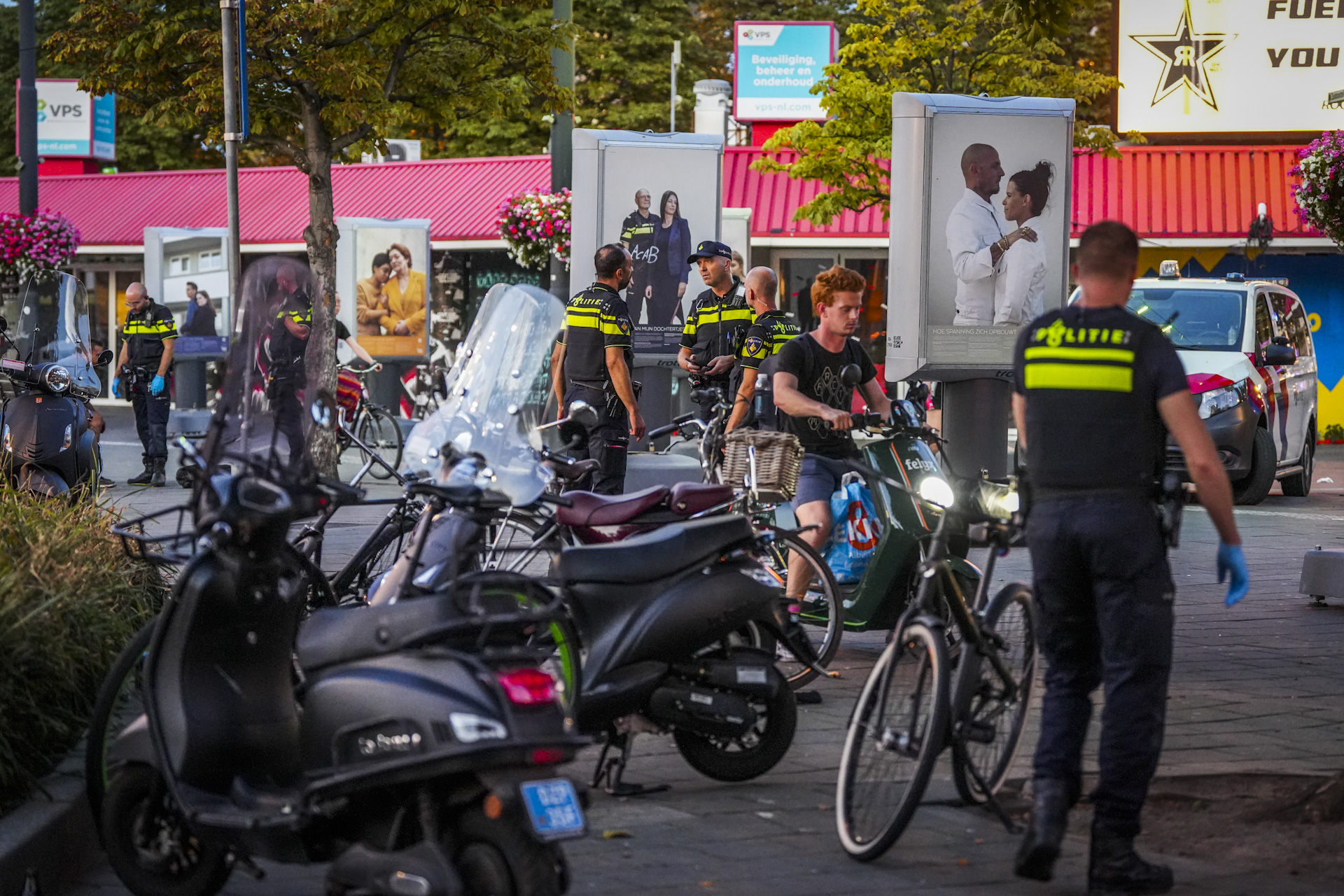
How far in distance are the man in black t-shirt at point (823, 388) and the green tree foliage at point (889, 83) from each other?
1544 cm

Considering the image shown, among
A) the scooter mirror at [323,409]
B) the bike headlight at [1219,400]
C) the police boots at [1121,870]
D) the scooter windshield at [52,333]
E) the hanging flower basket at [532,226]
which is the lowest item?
the police boots at [1121,870]

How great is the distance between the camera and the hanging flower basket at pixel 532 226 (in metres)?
24.1

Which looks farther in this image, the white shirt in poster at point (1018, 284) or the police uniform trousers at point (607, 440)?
the white shirt in poster at point (1018, 284)

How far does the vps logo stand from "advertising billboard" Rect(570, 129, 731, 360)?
1177cm

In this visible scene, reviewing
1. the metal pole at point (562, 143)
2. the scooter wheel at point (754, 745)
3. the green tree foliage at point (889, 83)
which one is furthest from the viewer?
the green tree foliage at point (889, 83)

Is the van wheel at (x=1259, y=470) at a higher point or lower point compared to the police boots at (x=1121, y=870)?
higher

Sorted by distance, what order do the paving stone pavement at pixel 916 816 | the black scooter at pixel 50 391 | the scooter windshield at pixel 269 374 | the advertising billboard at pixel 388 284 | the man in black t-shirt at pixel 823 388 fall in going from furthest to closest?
the advertising billboard at pixel 388 284, the black scooter at pixel 50 391, the man in black t-shirt at pixel 823 388, the paving stone pavement at pixel 916 816, the scooter windshield at pixel 269 374

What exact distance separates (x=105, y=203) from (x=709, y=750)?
2950 cm

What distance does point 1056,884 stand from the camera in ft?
15.2

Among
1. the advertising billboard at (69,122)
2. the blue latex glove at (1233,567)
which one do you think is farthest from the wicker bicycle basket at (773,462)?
the advertising billboard at (69,122)

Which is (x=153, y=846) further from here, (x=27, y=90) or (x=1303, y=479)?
(x=27, y=90)

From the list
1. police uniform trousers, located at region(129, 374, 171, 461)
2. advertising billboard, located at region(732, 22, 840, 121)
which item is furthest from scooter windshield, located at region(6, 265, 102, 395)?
advertising billboard, located at region(732, 22, 840, 121)

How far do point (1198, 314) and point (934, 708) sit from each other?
11.7 metres

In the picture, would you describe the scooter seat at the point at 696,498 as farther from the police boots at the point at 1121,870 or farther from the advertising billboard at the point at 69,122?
the advertising billboard at the point at 69,122
